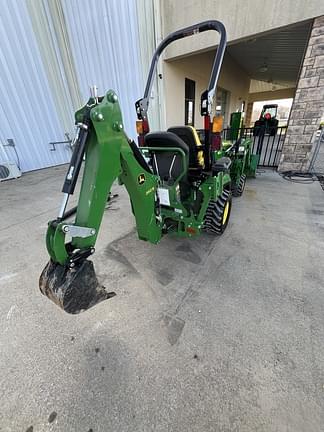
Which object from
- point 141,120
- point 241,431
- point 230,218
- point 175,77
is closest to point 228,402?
point 241,431

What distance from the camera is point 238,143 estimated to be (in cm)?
356

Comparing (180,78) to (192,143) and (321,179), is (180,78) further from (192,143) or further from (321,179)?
(192,143)

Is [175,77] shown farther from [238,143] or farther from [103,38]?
[238,143]

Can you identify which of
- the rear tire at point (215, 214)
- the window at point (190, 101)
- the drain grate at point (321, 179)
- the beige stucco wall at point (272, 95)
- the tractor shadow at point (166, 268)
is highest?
the beige stucco wall at point (272, 95)

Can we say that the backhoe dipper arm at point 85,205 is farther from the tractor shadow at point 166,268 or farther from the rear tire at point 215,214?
the rear tire at point 215,214

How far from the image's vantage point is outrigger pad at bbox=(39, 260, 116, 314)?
1.06 m

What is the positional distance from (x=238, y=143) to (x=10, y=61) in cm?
613

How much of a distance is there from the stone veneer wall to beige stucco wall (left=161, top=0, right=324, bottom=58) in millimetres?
407

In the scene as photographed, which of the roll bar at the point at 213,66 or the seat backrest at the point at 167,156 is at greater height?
the roll bar at the point at 213,66

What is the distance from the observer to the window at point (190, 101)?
6621 mm

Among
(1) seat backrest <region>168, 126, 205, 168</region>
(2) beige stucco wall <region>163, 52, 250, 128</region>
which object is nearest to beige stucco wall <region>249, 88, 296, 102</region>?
(2) beige stucco wall <region>163, 52, 250, 128</region>

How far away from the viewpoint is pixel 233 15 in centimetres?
410

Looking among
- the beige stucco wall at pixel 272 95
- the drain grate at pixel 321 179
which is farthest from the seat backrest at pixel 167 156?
the beige stucco wall at pixel 272 95

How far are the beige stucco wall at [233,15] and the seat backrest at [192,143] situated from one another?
3810 millimetres
